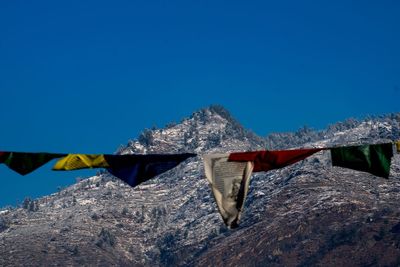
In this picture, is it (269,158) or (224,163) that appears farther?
(269,158)

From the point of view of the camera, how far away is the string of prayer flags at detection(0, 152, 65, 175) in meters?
28.8

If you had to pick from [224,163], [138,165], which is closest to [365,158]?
[224,163]

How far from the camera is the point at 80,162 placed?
28875 millimetres

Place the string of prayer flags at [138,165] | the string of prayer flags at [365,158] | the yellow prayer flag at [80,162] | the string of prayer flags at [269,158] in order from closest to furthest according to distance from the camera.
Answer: the string of prayer flags at [269,158], the yellow prayer flag at [80,162], the string of prayer flags at [138,165], the string of prayer flags at [365,158]

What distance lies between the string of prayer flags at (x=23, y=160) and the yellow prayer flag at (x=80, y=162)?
1.48ft

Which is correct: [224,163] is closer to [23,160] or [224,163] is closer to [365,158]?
[365,158]

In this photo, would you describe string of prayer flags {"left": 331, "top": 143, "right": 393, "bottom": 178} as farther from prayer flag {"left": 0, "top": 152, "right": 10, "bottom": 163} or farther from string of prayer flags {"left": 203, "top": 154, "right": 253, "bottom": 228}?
prayer flag {"left": 0, "top": 152, "right": 10, "bottom": 163}

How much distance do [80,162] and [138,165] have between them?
1.79 metres

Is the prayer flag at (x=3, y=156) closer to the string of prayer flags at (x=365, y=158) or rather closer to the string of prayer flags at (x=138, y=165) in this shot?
the string of prayer flags at (x=138, y=165)

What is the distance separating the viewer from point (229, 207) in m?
27.0

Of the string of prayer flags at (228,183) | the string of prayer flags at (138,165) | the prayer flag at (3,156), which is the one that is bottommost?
the string of prayer flags at (228,183)

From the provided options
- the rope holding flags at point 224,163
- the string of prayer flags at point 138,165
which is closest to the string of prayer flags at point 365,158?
the rope holding flags at point 224,163

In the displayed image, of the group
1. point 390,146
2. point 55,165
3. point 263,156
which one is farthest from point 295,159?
point 55,165

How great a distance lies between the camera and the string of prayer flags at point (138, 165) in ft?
95.5
